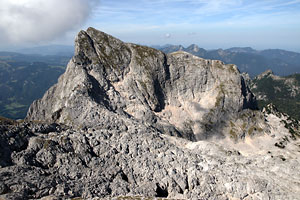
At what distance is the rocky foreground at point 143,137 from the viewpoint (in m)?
42.2

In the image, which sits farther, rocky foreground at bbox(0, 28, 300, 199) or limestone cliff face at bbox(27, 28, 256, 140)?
limestone cliff face at bbox(27, 28, 256, 140)

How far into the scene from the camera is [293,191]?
147ft

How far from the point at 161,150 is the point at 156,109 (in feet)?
190

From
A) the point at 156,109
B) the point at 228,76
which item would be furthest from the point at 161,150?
the point at 228,76

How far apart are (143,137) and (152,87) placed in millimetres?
58357

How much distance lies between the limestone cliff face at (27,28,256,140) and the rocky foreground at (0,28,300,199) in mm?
624

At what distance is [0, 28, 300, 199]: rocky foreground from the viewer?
42188 mm

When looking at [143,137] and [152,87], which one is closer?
[143,137]

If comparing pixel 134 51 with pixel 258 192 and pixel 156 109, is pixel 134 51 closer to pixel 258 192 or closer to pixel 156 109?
pixel 156 109

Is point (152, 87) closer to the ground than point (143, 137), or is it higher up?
higher up

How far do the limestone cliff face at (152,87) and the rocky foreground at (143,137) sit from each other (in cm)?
62

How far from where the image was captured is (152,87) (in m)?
115

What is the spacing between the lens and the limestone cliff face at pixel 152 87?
325ft

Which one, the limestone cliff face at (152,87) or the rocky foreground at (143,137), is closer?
the rocky foreground at (143,137)
